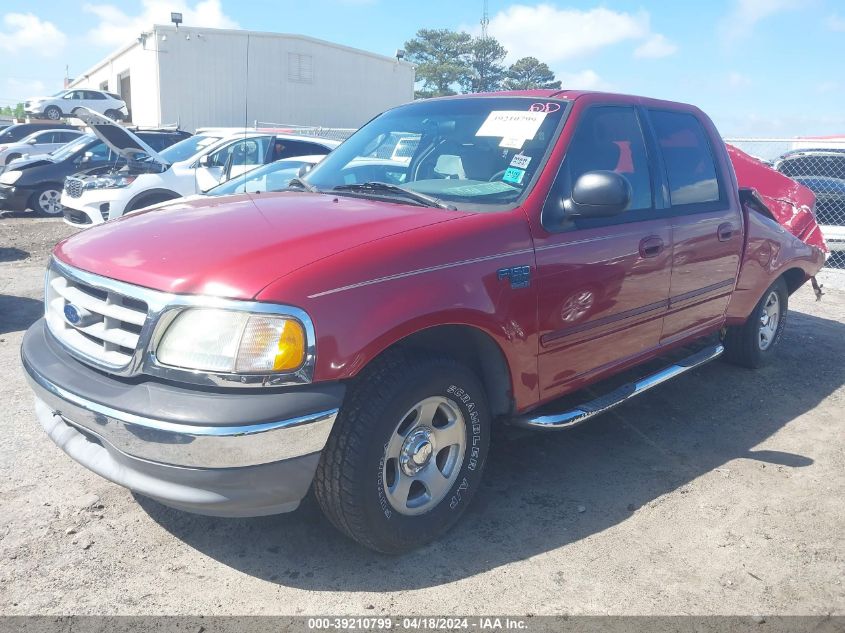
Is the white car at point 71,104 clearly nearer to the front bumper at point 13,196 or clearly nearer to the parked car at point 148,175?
the front bumper at point 13,196

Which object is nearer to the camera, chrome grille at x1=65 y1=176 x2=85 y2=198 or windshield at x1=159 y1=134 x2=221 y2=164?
chrome grille at x1=65 y1=176 x2=85 y2=198

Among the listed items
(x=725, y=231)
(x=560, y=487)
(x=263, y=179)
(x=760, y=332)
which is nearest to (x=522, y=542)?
(x=560, y=487)

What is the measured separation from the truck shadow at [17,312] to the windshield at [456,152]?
11.6ft

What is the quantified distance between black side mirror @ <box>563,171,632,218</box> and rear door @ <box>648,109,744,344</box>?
33.6 inches

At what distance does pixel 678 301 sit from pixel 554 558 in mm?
1846

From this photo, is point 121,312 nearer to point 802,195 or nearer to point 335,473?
point 335,473

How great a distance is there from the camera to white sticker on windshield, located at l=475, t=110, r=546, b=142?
11.9 ft

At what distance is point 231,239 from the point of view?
110 inches

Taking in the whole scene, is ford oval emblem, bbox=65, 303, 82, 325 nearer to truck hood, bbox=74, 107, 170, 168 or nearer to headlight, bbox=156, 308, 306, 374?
headlight, bbox=156, 308, 306, 374

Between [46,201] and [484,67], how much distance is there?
47961 mm

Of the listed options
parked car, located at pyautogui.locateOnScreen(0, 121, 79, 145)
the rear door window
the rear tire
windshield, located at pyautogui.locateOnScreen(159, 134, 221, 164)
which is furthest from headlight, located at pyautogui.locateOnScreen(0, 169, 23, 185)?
the rear tire

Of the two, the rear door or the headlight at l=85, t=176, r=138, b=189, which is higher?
the rear door

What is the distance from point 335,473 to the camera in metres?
2.63

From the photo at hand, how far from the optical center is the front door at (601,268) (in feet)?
11.0
